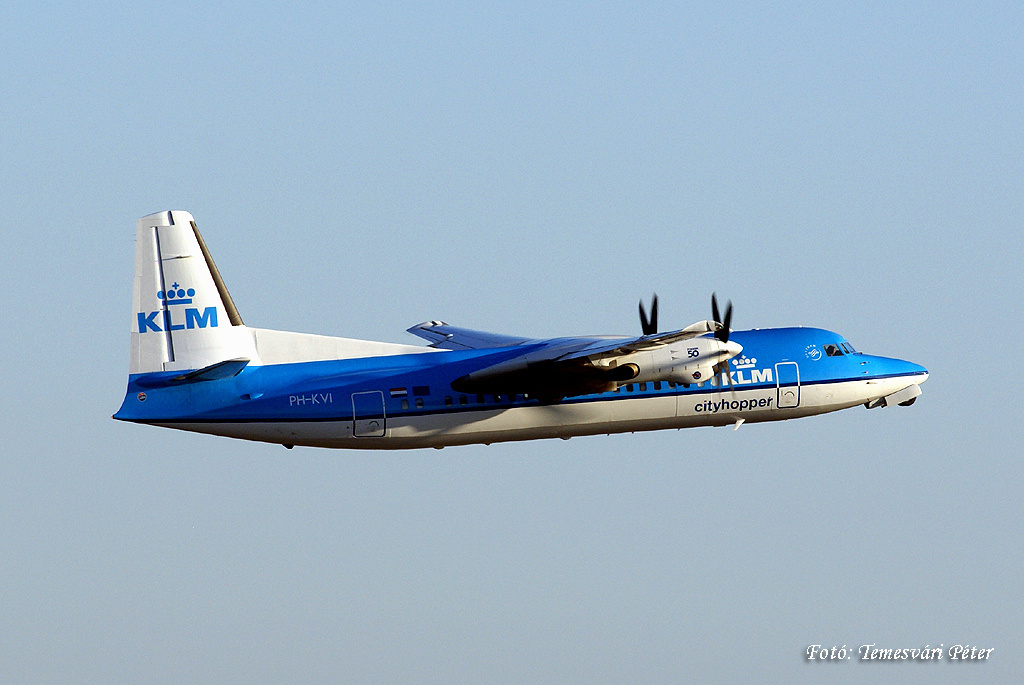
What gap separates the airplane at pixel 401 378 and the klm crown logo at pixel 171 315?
20 mm

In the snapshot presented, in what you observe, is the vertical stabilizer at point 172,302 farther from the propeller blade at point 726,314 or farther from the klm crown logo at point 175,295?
the propeller blade at point 726,314

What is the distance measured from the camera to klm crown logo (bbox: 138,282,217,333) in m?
29.2

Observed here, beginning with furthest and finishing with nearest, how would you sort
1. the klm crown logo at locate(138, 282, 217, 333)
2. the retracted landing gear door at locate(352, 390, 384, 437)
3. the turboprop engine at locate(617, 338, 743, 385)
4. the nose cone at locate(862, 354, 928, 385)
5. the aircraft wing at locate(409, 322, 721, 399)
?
1. the nose cone at locate(862, 354, 928, 385)
2. the retracted landing gear door at locate(352, 390, 384, 437)
3. the turboprop engine at locate(617, 338, 743, 385)
4. the aircraft wing at locate(409, 322, 721, 399)
5. the klm crown logo at locate(138, 282, 217, 333)

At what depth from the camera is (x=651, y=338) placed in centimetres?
2948

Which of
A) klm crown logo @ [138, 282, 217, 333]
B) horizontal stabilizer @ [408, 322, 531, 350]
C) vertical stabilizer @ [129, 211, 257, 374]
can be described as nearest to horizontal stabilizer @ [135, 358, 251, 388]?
vertical stabilizer @ [129, 211, 257, 374]

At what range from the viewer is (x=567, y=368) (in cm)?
3034

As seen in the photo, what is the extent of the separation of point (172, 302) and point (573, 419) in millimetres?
8803

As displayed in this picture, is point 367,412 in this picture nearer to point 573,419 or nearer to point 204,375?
point 204,375

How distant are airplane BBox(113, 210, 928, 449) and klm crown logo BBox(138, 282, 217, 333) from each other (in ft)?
0.07

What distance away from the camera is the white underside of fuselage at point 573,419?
3039cm

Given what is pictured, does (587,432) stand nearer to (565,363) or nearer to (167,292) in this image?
(565,363)

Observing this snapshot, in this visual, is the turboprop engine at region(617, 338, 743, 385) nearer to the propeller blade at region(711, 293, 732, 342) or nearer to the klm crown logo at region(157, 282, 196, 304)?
the propeller blade at region(711, 293, 732, 342)

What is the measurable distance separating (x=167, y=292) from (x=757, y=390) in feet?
42.7

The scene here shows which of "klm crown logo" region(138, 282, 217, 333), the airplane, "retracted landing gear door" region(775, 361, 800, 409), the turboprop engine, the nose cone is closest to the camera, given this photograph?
"klm crown logo" region(138, 282, 217, 333)
